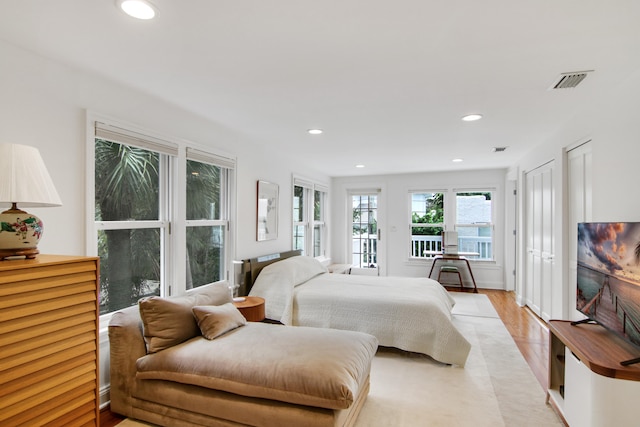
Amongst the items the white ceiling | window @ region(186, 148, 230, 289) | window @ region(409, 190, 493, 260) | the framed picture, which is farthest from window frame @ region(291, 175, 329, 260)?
the white ceiling

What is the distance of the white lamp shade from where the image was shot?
1.42 metres

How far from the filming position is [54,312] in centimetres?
155

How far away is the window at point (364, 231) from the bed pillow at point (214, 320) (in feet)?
16.1

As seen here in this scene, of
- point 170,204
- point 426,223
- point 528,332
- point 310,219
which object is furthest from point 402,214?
point 170,204

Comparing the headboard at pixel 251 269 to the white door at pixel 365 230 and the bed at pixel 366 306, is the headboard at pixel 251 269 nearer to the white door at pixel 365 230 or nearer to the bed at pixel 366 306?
the bed at pixel 366 306

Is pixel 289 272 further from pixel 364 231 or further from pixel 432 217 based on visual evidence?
pixel 432 217

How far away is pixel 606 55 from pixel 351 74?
4.66 feet

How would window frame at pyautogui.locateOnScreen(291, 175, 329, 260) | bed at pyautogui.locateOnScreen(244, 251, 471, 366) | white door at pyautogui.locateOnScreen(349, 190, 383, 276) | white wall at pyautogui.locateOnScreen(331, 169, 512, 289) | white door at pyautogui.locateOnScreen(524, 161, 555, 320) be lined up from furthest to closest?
white door at pyautogui.locateOnScreen(349, 190, 383, 276)
white wall at pyautogui.locateOnScreen(331, 169, 512, 289)
window frame at pyautogui.locateOnScreen(291, 175, 329, 260)
white door at pyautogui.locateOnScreen(524, 161, 555, 320)
bed at pyautogui.locateOnScreen(244, 251, 471, 366)

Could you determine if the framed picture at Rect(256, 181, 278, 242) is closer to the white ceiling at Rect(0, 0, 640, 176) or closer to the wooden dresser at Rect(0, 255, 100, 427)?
the white ceiling at Rect(0, 0, 640, 176)

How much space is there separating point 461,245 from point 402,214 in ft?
4.16

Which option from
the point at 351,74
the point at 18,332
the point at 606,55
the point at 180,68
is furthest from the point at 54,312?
the point at 606,55

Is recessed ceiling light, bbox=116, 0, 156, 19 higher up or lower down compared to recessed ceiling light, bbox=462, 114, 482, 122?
higher up

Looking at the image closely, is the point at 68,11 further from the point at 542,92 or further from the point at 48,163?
the point at 542,92

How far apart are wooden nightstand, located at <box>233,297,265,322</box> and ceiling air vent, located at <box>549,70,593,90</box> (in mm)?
2846
